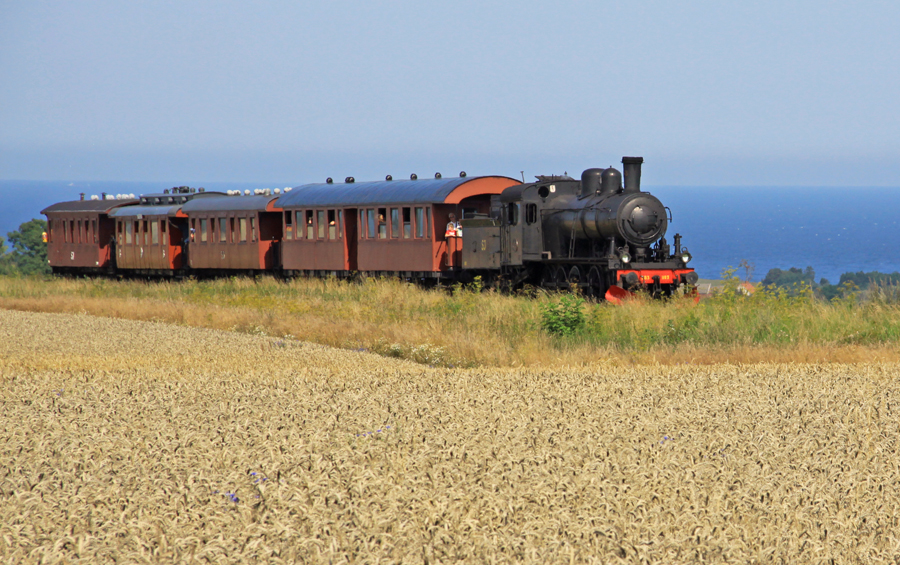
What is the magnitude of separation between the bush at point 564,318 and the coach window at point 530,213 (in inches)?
293

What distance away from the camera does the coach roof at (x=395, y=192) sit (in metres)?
24.2

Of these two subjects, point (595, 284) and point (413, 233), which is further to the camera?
point (413, 233)

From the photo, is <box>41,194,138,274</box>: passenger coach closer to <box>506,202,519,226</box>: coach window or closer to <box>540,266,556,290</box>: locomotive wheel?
<box>506,202,519,226</box>: coach window

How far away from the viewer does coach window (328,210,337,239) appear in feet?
89.9

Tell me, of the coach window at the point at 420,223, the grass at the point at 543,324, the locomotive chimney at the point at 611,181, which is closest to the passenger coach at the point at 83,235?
the grass at the point at 543,324

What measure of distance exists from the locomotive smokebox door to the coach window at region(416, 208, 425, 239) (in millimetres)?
1157

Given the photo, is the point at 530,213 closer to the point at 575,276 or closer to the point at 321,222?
the point at 575,276

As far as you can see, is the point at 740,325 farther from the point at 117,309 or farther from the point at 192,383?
the point at 117,309

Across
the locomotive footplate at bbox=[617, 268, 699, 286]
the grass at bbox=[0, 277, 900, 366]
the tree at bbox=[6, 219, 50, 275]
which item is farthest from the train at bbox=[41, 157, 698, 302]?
the tree at bbox=[6, 219, 50, 275]

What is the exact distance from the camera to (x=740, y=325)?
44.7ft

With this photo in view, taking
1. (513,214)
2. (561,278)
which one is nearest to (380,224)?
(513,214)

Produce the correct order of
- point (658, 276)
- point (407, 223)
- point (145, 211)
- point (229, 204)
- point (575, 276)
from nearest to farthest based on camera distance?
point (658, 276) < point (575, 276) < point (407, 223) < point (229, 204) < point (145, 211)

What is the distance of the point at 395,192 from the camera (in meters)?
25.8

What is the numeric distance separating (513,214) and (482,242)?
1115 millimetres
